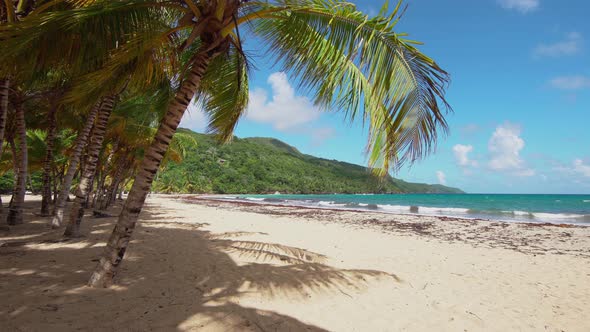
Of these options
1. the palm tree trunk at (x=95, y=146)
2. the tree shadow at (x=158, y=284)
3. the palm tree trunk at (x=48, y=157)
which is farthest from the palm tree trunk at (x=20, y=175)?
the palm tree trunk at (x=95, y=146)

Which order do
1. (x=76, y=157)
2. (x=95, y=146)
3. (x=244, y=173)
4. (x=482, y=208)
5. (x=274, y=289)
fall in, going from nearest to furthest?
1. (x=274, y=289)
2. (x=95, y=146)
3. (x=76, y=157)
4. (x=482, y=208)
5. (x=244, y=173)

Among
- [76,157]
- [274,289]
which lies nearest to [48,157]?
[76,157]

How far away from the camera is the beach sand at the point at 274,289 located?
2.97m

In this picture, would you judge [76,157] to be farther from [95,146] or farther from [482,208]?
[482,208]

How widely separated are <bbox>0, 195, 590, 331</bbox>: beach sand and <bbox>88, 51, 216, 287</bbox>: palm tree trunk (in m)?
0.25

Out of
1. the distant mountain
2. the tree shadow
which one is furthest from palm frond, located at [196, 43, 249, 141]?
the distant mountain

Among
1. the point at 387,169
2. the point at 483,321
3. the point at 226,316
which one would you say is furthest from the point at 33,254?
the point at 483,321

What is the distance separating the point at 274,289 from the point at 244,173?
Answer: 72.4 metres

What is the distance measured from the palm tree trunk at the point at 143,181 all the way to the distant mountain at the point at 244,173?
4973 centimetres

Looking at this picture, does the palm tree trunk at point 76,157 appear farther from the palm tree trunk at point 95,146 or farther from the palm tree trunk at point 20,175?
the palm tree trunk at point 20,175

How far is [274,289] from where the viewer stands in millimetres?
4078

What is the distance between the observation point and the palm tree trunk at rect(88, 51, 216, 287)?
11.0 feet

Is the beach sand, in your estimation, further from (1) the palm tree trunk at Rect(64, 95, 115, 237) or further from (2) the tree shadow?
(1) the palm tree trunk at Rect(64, 95, 115, 237)

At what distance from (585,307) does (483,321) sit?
1975 millimetres
